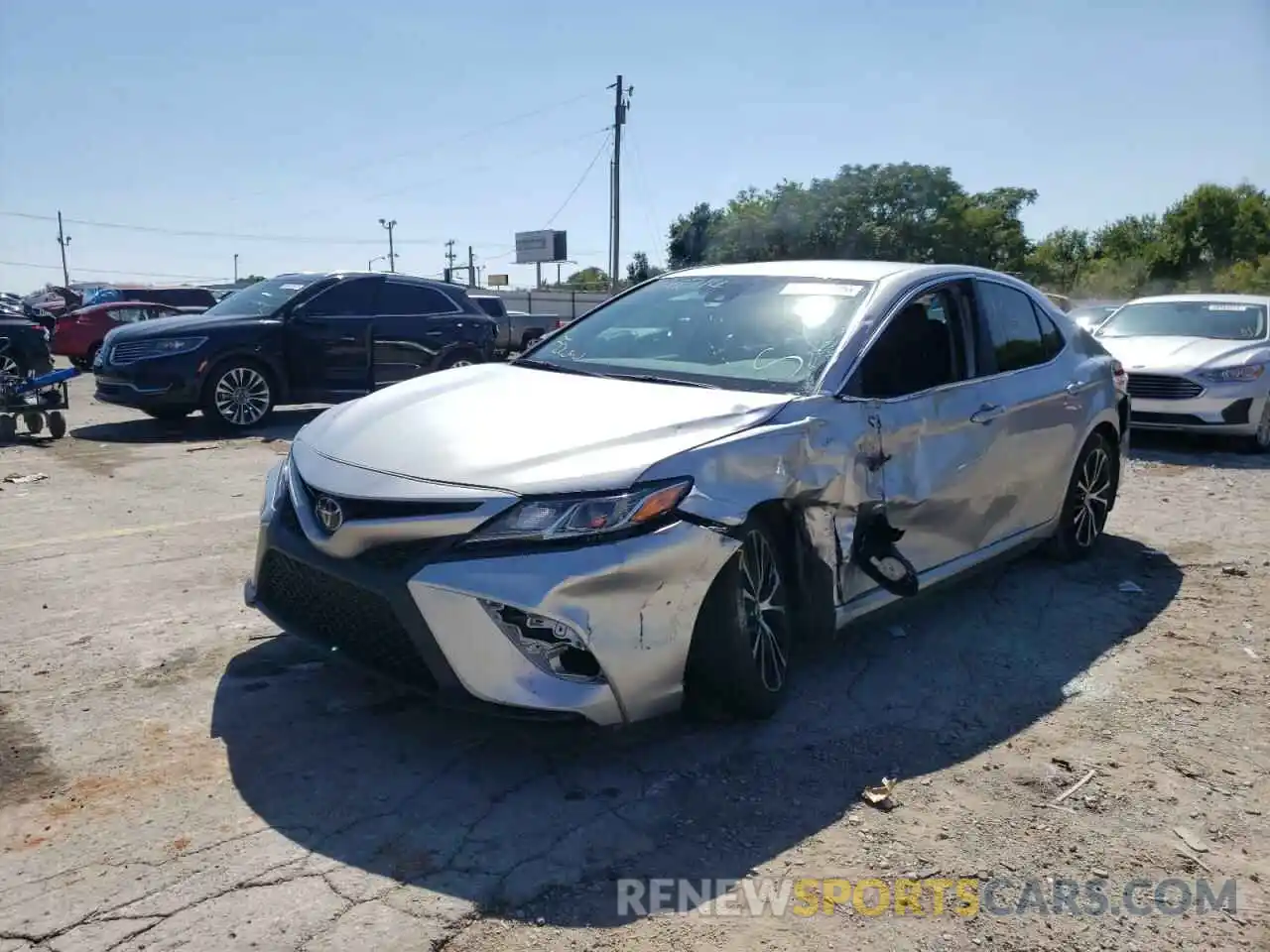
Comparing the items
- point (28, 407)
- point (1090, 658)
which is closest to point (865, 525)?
point (1090, 658)

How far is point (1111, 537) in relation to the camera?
6727 mm

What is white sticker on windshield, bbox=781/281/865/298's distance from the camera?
4.47 metres

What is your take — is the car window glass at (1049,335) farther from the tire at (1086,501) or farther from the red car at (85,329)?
the red car at (85,329)

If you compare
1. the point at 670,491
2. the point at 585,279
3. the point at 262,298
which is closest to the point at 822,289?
the point at 670,491

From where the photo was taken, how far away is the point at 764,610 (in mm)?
3682

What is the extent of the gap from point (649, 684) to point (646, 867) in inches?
22.4

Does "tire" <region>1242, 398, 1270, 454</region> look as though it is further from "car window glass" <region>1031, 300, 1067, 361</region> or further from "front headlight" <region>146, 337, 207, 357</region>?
"front headlight" <region>146, 337, 207, 357</region>

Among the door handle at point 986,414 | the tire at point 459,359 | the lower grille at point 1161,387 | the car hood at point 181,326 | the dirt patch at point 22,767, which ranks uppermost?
the car hood at point 181,326

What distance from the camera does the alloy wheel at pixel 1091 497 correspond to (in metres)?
5.90

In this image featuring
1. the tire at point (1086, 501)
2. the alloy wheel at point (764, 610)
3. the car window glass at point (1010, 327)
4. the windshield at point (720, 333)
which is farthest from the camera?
the tire at point (1086, 501)

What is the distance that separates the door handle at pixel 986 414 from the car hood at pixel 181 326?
8404 mm

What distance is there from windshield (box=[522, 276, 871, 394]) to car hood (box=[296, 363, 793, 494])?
0.63 feet

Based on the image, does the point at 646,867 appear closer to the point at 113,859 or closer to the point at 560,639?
the point at 560,639

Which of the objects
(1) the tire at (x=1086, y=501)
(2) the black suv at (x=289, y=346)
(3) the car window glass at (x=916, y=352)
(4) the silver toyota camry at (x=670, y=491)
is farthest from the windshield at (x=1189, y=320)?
(3) the car window glass at (x=916, y=352)
